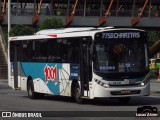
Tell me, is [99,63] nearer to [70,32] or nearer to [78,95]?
[78,95]

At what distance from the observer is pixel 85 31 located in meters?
25.0

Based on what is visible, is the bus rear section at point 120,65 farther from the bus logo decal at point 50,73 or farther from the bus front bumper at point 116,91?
the bus logo decal at point 50,73

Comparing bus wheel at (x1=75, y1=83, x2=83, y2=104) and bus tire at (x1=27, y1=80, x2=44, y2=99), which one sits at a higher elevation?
bus wheel at (x1=75, y1=83, x2=83, y2=104)

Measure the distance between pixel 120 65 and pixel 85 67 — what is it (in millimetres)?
1380

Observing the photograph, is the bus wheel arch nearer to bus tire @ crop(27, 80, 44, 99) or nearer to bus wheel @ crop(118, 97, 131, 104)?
bus tire @ crop(27, 80, 44, 99)

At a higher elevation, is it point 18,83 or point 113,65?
point 113,65

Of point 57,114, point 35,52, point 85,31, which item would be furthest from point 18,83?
point 57,114

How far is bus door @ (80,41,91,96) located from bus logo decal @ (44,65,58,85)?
2.65m

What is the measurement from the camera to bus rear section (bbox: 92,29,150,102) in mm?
23781

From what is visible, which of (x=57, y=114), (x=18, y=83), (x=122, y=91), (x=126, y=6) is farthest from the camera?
(x=126, y=6)

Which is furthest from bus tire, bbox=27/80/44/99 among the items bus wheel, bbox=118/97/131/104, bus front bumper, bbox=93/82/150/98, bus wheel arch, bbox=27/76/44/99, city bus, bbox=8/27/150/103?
bus front bumper, bbox=93/82/150/98

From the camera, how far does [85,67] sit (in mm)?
24484

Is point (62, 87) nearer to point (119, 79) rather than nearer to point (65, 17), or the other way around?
point (119, 79)

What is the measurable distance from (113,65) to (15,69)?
8.74 m
